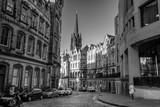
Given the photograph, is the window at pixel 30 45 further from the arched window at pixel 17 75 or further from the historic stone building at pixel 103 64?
the historic stone building at pixel 103 64

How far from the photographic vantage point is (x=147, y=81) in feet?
58.3

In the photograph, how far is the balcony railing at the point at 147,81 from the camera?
1644 centimetres

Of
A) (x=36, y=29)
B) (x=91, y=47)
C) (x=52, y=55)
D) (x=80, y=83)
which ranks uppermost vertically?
(x=91, y=47)

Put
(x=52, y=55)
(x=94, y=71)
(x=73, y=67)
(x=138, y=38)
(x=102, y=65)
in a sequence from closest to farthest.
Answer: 1. (x=138, y=38)
2. (x=52, y=55)
3. (x=102, y=65)
4. (x=94, y=71)
5. (x=73, y=67)

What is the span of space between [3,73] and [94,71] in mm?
51904

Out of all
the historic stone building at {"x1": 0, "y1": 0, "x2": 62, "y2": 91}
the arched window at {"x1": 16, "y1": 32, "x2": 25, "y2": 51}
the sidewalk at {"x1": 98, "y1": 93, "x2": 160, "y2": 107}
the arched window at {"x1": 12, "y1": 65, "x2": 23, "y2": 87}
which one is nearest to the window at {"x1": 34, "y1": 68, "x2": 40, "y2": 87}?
the historic stone building at {"x1": 0, "y1": 0, "x2": 62, "y2": 91}

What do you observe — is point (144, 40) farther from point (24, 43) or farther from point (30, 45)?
point (30, 45)

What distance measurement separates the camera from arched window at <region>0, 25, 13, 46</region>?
18.6 meters

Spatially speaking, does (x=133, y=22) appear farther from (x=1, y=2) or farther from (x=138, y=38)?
(x=1, y=2)

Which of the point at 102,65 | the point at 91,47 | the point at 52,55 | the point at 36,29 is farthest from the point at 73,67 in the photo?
the point at 36,29

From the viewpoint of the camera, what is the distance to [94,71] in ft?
222

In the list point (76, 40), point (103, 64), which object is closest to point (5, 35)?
point (103, 64)

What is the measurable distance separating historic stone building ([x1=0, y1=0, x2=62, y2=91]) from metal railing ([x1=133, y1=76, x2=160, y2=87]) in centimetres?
1537

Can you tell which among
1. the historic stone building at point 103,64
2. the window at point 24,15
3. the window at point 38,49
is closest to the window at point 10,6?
the window at point 24,15
